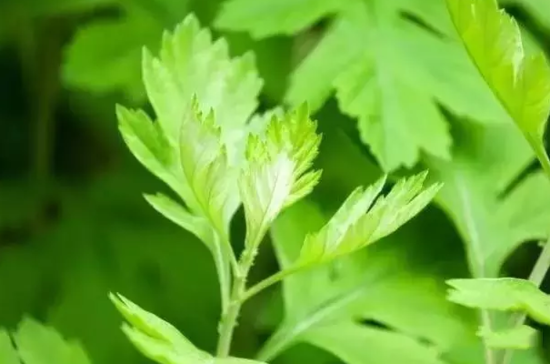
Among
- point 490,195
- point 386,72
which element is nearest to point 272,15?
point 386,72

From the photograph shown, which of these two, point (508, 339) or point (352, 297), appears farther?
point (352, 297)

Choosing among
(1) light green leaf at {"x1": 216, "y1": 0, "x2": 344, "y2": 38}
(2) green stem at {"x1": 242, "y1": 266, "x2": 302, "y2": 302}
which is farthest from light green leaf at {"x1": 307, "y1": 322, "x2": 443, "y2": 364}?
(1) light green leaf at {"x1": 216, "y1": 0, "x2": 344, "y2": 38}

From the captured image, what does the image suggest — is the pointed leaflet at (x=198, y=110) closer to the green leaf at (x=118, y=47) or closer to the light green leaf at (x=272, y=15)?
the light green leaf at (x=272, y=15)

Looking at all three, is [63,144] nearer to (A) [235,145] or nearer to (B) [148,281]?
(B) [148,281]

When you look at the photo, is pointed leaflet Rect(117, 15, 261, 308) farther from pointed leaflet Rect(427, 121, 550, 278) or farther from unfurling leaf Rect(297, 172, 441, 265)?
pointed leaflet Rect(427, 121, 550, 278)

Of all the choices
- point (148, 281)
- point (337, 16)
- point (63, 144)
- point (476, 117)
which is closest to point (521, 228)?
point (476, 117)

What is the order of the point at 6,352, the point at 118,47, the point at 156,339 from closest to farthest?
the point at 156,339, the point at 6,352, the point at 118,47

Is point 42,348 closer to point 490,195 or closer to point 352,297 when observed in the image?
point 352,297
